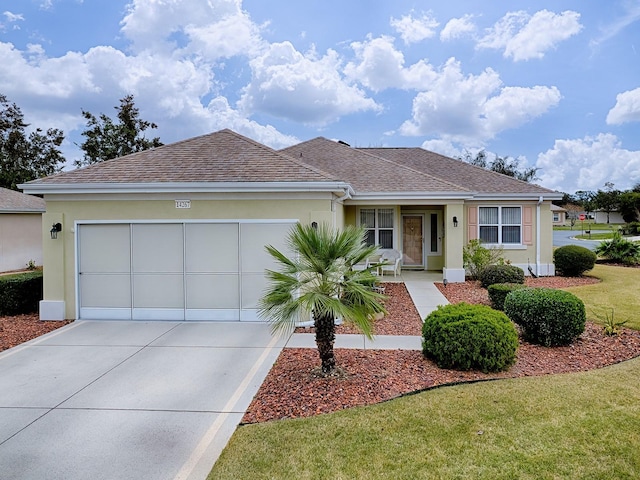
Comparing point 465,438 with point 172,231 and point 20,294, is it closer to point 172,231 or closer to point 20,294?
point 172,231

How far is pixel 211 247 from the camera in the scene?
952 cm

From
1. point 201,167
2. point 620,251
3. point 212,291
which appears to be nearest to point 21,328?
point 212,291

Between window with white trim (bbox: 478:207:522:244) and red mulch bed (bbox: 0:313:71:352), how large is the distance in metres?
14.6

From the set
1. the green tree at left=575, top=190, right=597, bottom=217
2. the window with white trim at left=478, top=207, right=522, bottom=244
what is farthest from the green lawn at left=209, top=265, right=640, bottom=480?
the green tree at left=575, top=190, right=597, bottom=217

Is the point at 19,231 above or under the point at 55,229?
above

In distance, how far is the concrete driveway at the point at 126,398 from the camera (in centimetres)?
401

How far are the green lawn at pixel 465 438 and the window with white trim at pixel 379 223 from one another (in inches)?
446

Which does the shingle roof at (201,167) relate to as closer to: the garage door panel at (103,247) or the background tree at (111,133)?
the garage door panel at (103,247)

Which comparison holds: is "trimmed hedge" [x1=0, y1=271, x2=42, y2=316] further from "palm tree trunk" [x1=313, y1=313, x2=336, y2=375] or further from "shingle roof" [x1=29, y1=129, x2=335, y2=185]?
"palm tree trunk" [x1=313, y1=313, x2=336, y2=375]

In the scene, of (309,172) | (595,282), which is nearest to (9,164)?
(309,172)

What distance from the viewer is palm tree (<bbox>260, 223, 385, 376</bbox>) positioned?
5570 millimetres

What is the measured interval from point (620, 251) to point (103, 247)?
2178cm

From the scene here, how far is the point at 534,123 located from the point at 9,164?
42506 mm

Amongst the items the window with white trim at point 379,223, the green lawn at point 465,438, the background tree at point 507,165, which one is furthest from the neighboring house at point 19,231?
the background tree at point 507,165
